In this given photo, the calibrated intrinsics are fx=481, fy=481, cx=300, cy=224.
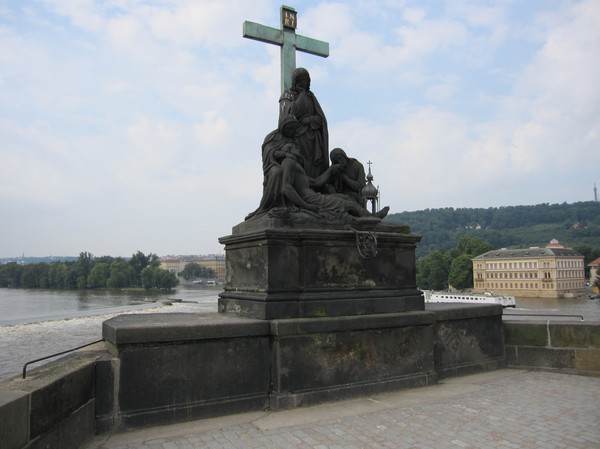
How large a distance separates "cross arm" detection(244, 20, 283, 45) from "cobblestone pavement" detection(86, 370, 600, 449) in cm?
619

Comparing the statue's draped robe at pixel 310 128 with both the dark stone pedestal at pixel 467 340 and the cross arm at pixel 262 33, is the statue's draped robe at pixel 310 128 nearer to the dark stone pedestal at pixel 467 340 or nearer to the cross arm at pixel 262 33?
the cross arm at pixel 262 33

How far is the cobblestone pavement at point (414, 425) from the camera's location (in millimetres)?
3957

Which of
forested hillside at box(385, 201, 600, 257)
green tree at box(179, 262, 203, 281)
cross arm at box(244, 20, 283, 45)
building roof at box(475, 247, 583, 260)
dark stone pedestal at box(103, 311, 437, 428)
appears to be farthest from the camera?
green tree at box(179, 262, 203, 281)

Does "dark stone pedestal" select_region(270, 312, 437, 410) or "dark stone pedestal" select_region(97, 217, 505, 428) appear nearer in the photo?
"dark stone pedestal" select_region(97, 217, 505, 428)

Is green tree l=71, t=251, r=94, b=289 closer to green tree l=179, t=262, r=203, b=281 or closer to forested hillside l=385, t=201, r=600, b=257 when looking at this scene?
green tree l=179, t=262, r=203, b=281

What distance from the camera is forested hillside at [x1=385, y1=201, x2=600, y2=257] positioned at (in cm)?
15562

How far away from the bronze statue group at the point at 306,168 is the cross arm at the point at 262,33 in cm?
177

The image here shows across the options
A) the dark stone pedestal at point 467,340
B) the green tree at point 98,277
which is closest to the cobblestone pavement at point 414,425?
the dark stone pedestal at point 467,340

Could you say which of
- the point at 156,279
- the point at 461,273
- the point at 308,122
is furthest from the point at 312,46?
the point at 156,279

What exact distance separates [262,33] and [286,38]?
0.45m

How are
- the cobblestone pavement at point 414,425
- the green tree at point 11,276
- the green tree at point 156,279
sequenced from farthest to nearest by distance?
the green tree at point 11,276
the green tree at point 156,279
the cobblestone pavement at point 414,425

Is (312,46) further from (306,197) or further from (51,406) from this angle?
(51,406)

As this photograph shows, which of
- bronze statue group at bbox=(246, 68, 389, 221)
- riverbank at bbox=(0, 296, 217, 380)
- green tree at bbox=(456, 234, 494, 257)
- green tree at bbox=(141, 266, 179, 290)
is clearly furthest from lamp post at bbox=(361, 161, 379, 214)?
green tree at bbox=(141, 266, 179, 290)

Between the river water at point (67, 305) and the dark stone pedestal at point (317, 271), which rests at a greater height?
the dark stone pedestal at point (317, 271)
